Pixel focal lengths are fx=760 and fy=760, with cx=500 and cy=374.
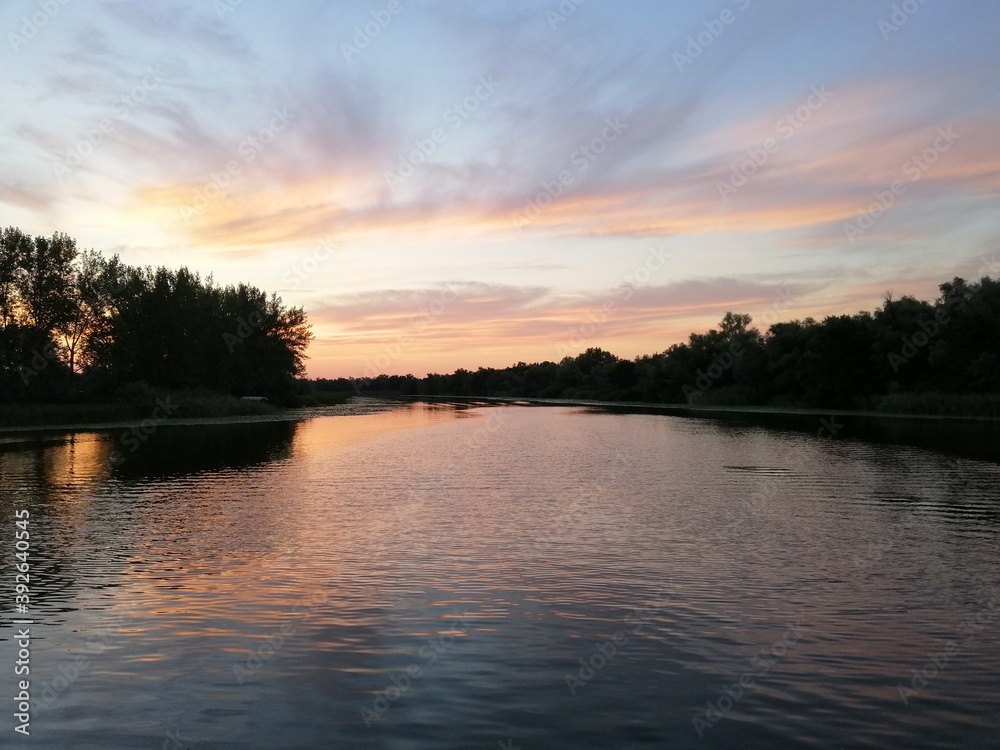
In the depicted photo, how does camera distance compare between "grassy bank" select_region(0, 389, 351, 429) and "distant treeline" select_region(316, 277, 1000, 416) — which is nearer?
"grassy bank" select_region(0, 389, 351, 429)

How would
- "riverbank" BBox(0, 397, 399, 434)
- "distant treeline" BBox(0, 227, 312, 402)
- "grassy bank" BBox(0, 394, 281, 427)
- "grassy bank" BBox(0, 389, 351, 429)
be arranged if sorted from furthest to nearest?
1. "distant treeline" BBox(0, 227, 312, 402)
2. "grassy bank" BBox(0, 389, 351, 429)
3. "grassy bank" BBox(0, 394, 281, 427)
4. "riverbank" BBox(0, 397, 399, 434)

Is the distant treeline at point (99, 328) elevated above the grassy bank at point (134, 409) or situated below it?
above

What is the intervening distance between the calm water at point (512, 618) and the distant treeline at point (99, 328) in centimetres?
6544

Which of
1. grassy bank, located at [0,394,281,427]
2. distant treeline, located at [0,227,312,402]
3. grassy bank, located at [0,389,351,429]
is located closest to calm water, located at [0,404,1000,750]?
grassy bank, located at [0,394,281,427]

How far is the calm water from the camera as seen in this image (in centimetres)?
972

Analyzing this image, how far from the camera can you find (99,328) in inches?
3893

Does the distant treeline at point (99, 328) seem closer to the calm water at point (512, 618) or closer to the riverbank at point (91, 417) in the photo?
the riverbank at point (91, 417)

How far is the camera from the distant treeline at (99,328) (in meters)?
87.6

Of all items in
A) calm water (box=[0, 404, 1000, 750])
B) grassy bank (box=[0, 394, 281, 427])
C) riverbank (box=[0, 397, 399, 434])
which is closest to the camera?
calm water (box=[0, 404, 1000, 750])

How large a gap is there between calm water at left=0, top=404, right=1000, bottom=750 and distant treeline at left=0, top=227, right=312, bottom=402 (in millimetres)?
65437

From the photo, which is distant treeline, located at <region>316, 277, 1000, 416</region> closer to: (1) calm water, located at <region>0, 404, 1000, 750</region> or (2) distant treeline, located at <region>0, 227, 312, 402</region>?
(1) calm water, located at <region>0, 404, 1000, 750</region>

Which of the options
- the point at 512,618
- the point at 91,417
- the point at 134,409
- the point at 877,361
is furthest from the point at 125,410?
the point at 877,361

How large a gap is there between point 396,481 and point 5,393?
67.7m

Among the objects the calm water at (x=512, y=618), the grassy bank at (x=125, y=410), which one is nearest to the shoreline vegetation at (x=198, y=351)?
the grassy bank at (x=125, y=410)
